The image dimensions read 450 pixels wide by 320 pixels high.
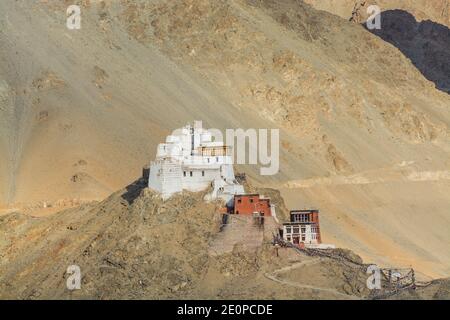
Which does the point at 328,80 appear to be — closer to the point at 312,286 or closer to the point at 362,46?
the point at 362,46

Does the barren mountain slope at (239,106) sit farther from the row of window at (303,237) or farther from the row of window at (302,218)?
Answer: the row of window at (303,237)

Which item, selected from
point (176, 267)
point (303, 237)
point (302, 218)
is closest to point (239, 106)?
point (302, 218)

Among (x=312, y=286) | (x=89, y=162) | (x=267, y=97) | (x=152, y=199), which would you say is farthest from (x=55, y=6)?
(x=312, y=286)

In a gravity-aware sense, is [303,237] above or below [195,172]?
below

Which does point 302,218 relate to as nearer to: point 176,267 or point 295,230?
point 295,230

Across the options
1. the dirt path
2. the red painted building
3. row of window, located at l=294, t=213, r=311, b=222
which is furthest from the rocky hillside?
row of window, located at l=294, t=213, r=311, b=222
